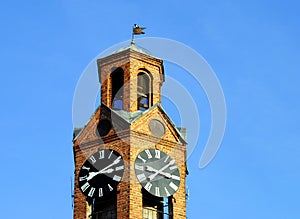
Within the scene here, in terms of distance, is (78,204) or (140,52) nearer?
(78,204)

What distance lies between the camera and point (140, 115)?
175 ft

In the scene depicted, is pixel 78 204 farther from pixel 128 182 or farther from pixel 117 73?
pixel 117 73

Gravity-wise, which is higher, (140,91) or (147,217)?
(140,91)

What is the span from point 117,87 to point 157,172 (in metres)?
6.14

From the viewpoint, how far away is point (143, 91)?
55.6 meters

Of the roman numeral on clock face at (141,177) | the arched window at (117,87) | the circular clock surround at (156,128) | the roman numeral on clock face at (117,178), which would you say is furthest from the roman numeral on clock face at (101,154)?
the arched window at (117,87)

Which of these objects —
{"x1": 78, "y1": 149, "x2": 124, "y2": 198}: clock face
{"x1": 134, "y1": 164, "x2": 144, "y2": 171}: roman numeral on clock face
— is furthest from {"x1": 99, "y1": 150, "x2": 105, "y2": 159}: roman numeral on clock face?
{"x1": 134, "y1": 164, "x2": 144, "y2": 171}: roman numeral on clock face

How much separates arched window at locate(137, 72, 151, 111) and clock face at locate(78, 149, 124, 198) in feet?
11.8

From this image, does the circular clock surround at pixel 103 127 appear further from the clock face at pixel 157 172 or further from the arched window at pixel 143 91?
the clock face at pixel 157 172

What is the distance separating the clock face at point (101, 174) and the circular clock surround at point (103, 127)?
1.09 m

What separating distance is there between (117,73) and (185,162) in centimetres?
587

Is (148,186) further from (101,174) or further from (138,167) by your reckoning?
(101,174)

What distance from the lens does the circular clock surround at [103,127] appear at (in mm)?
53531

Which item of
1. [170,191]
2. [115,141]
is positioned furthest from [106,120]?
[170,191]
